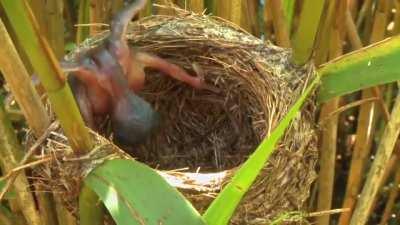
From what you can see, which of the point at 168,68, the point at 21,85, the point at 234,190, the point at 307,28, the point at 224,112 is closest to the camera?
the point at 234,190

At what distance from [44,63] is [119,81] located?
0.27 m

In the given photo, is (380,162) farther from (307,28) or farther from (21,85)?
(21,85)

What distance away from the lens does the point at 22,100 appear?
69 cm

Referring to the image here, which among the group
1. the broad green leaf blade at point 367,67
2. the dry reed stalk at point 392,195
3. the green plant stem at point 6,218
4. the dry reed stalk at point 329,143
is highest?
the broad green leaf blade at point 367,67

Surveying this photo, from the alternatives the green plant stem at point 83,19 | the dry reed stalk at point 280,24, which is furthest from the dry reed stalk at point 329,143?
the green plant stem at point 83,19

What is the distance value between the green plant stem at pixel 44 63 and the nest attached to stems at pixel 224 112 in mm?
87

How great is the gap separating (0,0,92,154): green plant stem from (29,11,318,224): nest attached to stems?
0.09 m

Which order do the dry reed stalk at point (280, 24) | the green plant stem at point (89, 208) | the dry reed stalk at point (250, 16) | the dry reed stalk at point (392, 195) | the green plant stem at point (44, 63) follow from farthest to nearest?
the dry reed stalk at point (392, 195)
the dry reed stalk at point (250, 16)
the dry reed stalk at point (280, 24)
the green plant stem at point (89, 208)
the green plant stem at point (44, 63)

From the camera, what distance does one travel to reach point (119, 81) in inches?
33.4

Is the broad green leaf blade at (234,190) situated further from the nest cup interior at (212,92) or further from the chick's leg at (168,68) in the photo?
the chick's leg at (168,68)

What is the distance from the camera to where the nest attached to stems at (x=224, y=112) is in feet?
2.54

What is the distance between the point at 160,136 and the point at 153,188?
454 millimetres

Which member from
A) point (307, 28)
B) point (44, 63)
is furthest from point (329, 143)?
point (44, 63)

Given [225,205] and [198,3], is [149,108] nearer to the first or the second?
[198,3]
